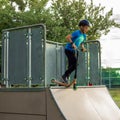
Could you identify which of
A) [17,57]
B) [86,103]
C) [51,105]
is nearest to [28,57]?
[17,57]

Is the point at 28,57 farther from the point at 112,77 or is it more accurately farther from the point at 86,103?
the point at 112,77

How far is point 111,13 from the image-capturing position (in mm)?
32594

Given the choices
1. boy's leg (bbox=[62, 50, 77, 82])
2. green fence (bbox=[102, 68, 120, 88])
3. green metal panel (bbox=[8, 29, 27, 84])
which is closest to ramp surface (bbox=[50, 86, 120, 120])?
boy's leg (bbox=[62, 50, 77, 82])

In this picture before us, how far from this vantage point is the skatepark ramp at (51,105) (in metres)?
7.09

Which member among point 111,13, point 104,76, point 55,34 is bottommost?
point 104,76

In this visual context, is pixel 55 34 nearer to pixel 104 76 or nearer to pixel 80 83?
pixel 80 83

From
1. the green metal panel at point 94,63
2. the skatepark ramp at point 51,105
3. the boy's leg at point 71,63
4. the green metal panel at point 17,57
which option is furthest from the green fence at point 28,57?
the green metal panel at point 94,63

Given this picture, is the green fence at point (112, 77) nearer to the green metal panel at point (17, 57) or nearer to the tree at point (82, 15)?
the tree at point (82, 15)

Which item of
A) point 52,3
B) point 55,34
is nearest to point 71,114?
point 55,34

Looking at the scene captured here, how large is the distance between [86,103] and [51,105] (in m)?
1.07

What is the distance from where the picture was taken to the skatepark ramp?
709 centimetres

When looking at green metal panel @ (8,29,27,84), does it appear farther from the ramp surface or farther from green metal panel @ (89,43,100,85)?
green metal panel @ (89,43,100,85)

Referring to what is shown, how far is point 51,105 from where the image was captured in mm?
7062

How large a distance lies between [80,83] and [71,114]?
7.94ft
